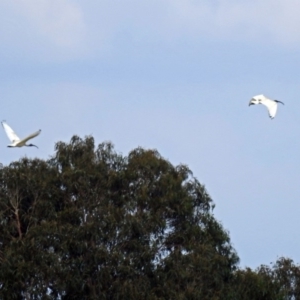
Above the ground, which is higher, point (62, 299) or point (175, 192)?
point (175, 192)

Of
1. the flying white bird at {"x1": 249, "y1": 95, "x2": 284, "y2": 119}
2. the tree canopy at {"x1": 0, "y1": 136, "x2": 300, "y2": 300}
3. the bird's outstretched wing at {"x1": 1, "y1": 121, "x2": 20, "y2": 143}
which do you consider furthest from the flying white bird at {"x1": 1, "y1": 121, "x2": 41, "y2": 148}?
the flying white bird at {"x1": 249, "y1": 95, "x2": 284, "y2": 119}

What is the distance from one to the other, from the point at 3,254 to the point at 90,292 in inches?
118

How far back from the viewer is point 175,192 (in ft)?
151

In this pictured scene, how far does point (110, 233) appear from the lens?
4441cm

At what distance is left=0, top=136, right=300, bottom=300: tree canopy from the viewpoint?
4381 cm

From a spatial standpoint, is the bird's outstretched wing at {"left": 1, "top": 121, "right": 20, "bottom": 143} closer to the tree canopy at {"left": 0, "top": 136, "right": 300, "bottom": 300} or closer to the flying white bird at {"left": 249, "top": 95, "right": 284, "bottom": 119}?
the tree canopy at {"left": 0, "top": 136, "right": 300, "bottom": 300}

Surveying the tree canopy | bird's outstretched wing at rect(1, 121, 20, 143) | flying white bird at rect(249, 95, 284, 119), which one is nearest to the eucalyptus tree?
the tree canopy

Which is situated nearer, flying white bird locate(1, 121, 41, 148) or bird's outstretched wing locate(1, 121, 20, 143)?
flying white bird locate(1, 121, 41, 148)

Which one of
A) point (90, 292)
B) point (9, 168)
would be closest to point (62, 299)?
point (90, 292)

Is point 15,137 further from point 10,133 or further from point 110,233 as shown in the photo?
point 110,233

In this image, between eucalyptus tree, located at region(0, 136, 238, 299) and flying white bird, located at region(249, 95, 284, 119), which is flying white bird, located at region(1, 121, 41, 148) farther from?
flying white bird, located at region(249, 95, 284, 119)

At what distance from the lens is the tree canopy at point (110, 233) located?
43812 mm

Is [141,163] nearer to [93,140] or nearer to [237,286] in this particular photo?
[93,140]

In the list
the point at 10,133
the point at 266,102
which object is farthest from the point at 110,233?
the point at 266,102
